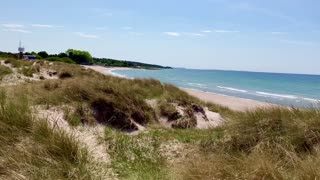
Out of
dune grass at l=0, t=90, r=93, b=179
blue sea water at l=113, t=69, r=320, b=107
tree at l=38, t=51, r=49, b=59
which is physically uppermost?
tree at l=38, t=51, r=49, b=59

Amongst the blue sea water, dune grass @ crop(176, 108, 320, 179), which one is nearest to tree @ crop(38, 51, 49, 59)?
the blue sea water

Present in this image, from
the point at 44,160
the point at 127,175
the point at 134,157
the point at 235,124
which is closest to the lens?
the point at 44,160

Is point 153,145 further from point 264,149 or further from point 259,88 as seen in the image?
point 259,88

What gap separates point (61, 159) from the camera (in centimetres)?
471

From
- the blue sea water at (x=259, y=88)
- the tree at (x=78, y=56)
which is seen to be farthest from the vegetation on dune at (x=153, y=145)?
the tree at (x=78, y=56)

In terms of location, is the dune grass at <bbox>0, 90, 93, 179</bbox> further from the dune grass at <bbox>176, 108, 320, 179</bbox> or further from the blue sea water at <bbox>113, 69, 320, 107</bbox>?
the blue sea water at <bbox>113, 69, 320, 107</bbox>

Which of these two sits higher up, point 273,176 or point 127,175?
point 273,176

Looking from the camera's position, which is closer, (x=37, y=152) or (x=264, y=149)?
(x=37, y=152)

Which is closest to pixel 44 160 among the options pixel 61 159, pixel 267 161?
pixel 61 159

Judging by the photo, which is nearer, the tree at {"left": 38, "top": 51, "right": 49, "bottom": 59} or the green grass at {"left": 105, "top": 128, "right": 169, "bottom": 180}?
the green grass at {"left": 105, "top": 128, "right": 169, "bottom": 180}

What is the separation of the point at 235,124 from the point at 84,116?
423cm

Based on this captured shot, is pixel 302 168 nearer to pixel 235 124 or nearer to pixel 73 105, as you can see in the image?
pixel 235 124

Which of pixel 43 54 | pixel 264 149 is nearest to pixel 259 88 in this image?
pixel 264 149

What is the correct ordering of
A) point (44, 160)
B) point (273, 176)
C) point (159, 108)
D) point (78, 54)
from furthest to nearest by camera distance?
1. point (78, 54)
2. point (159, 108)
3. point (44, 160)
4. point (273, 176)
